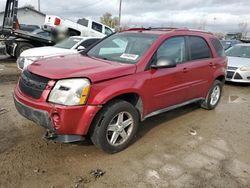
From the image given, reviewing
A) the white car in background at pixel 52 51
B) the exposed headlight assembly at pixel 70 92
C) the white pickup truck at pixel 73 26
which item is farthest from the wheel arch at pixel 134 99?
the white pickup truck at pixel 73 26

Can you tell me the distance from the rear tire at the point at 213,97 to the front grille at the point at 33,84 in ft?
12.2

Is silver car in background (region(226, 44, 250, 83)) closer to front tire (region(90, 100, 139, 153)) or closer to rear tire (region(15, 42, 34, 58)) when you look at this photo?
front tire (region(90, 100, 139, 153))

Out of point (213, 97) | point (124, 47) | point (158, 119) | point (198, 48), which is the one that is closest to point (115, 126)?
point (124, 47)

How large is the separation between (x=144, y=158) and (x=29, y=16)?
42.8 meters

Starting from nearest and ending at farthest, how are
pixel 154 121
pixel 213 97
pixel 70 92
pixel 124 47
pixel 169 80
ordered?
pixel 70 92 < pixel 169 80 < pixel 124 47 < pixel 154 121 < pixel 213 97

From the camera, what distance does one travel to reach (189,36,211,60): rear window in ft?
15.9

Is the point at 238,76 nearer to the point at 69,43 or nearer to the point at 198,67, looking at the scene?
the point at 198,67

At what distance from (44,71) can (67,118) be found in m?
0.75

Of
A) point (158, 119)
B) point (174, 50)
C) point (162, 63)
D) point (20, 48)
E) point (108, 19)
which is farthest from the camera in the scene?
point (108, 19)

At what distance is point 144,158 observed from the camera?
3.56 metres

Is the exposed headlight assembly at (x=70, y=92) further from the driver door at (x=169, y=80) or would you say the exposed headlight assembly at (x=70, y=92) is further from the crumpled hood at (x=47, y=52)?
the crumpled hood at (x=47, y=52)

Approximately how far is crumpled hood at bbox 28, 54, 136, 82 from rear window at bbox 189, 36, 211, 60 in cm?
169

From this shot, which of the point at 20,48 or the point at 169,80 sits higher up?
the point at 169,80

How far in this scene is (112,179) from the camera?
306 centimetres
